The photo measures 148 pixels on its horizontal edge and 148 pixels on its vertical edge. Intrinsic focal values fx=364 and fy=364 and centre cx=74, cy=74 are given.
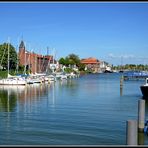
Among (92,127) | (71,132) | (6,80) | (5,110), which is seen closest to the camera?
(71,132)

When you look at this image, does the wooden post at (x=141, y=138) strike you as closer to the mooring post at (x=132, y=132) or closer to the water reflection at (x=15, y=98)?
the mooring post at (x=132, y=132)

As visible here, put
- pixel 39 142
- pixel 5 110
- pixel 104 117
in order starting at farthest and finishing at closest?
pixel 5 110 < pixel 104 117 < pixel 39 142

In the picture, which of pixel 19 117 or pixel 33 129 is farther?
pixel 19 117

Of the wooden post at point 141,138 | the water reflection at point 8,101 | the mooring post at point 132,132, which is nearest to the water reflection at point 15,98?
the water reflection at point 8,101

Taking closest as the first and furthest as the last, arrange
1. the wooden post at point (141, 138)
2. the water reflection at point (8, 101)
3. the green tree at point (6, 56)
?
the wooden post at point (141, 138) → the water reflection at point (8, 101) → the green tree at point (6, 56)

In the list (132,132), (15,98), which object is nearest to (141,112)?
(132,132)

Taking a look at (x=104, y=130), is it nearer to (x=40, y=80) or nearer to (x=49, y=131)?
(x=49, y=131)

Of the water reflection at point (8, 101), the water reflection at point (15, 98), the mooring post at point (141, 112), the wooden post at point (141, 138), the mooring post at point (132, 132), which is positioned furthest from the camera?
the water reflection at point (15, 98)

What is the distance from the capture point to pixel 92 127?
26406 millimetres

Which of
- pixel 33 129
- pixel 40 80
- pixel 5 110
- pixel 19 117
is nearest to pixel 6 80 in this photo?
pixel 40 80

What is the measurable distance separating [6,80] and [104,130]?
61937 millimetres

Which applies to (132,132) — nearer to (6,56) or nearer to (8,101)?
(8,101)

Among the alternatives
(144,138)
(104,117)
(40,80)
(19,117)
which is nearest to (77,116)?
(104,117)

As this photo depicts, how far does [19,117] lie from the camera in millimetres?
31969
